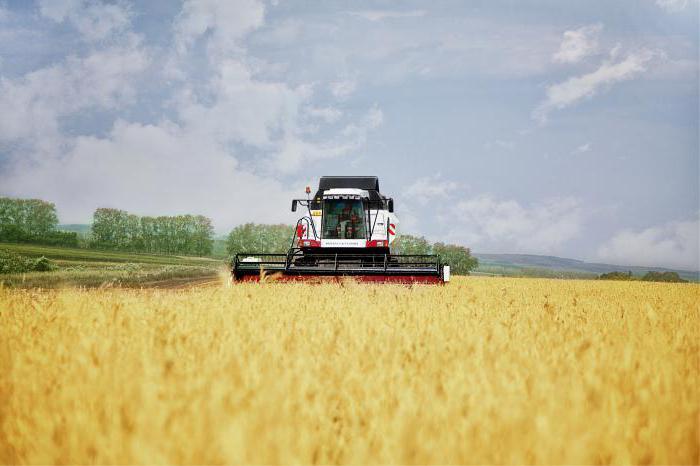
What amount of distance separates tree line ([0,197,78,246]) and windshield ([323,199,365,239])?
47.2 meters

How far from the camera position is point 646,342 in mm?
5090

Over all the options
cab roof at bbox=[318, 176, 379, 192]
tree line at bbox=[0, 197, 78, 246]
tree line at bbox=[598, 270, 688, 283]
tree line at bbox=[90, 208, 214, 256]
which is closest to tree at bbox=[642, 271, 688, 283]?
tree line at bbox=[598, 270, 688, 283]

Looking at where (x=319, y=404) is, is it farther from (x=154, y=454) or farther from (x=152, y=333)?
(x=152, y=333)

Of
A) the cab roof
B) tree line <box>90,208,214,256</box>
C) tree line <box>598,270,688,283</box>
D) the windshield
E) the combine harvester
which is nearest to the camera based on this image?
the combine harvester

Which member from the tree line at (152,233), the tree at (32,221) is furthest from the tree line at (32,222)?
the tree line at (152,233)

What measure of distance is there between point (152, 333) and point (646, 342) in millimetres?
4074

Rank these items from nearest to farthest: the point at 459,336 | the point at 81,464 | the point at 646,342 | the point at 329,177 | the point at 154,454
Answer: the point at 154,454, the point at 81,464, the point at 459,336, the point at 646,342, the point at 329,177

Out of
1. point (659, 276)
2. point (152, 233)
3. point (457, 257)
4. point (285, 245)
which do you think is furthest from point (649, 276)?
point (152, 233)

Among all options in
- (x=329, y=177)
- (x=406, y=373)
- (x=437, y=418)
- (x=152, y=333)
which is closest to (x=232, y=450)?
(x=437, y=418)

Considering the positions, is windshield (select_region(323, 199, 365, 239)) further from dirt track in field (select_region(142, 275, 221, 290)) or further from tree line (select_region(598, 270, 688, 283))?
tree line (select_region(598, 270, 688, 283))

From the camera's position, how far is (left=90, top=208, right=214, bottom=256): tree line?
208 feet

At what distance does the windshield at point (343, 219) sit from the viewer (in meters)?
17.0

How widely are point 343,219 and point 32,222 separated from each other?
4912cm

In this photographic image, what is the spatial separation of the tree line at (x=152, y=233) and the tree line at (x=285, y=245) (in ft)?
10.8
